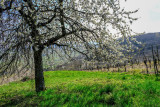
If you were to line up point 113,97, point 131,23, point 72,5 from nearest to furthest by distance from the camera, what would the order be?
point 113,97 < point 131,23 < point 72,5

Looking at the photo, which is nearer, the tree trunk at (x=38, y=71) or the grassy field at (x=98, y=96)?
the grassy field at (x=98, y=96)

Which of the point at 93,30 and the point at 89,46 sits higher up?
the point at 93,30

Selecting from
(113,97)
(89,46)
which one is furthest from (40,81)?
(113,97)

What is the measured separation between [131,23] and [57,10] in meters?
4.05

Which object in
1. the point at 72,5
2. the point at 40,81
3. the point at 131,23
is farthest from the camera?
the point at 40,81

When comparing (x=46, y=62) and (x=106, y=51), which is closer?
(x=106, y=51)

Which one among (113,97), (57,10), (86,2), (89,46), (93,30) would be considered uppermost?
(86,2)

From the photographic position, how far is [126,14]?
251 inches

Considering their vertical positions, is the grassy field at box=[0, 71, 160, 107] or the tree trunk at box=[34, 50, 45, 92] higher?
the tree trunk at box=[34, 50, 45, 92]

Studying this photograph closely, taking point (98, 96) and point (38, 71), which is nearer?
point (98, 96)

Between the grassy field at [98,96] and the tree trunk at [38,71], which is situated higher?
the tree trunk at [38,71]

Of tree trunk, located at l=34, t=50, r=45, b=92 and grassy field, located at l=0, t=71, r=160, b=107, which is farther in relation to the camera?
tree trunk, located at l=34, t=50, r=45, b=92

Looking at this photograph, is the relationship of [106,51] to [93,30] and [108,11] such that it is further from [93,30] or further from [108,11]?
[108,11]

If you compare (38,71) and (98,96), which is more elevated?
(38,71)
